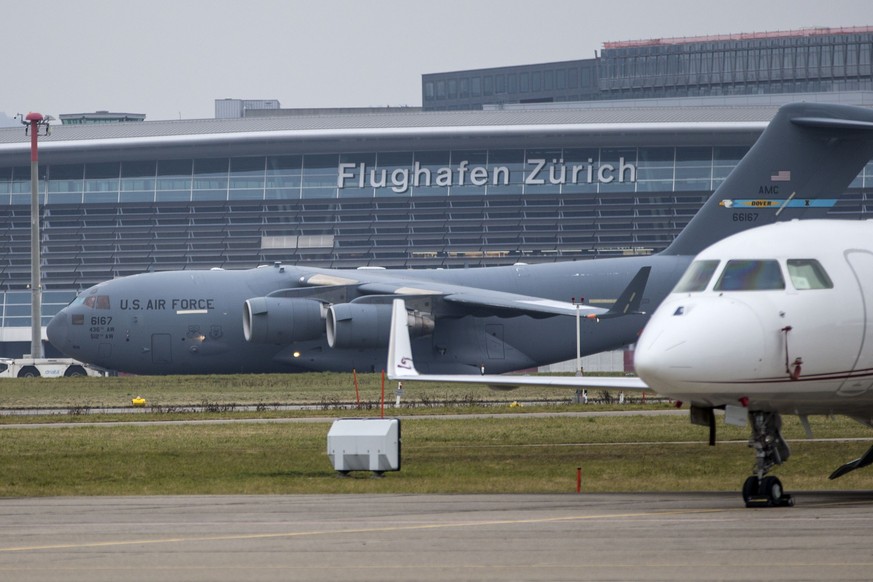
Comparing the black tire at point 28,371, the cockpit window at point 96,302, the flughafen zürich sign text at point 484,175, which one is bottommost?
the black tire at point 28,371

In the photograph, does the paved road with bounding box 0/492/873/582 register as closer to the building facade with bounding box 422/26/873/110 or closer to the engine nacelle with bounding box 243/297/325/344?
the engine nacelle with bounding box 243/297/325/344

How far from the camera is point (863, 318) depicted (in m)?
15.2

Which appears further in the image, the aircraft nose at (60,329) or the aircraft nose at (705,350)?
the aircraft nose at (60,329)

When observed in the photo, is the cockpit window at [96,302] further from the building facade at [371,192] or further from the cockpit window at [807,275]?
the building facade at [371,192]

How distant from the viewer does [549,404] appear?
37.0 m

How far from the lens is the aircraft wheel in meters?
14.8

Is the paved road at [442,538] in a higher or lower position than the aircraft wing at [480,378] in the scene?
lower

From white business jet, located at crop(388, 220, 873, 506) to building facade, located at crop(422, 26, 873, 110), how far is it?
414ft

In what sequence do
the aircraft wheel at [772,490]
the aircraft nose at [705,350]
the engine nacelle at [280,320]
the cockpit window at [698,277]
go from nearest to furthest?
the aircraft nose at [705,350]
the aircraft wheel at [772,490]
the cockpit window at [698,277]
the engine nacelle at [280,320]

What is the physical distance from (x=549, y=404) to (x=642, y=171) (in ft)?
166

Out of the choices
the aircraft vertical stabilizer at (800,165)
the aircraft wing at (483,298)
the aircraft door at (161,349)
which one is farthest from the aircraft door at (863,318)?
the aircraft door at (161,349)

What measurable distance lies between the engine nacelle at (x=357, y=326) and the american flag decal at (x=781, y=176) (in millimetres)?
10852

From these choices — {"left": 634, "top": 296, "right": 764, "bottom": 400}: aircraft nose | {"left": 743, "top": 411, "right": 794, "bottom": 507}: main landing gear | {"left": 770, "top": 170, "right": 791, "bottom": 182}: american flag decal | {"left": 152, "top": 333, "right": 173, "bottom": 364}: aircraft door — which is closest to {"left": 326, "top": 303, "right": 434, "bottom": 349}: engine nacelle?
{"left": 152, "top": 333, "right": 173, "bottom": 364}: aircraft door

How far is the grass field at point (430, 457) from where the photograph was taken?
60.6 ft
